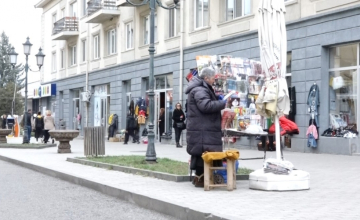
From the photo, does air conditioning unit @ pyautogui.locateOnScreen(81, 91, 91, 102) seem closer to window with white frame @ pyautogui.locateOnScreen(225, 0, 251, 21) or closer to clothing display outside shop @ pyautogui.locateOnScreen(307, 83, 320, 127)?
window with white frame @ pyautogui.locateOnScreen(225, 0, 251, 21)

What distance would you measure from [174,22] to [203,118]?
64.1 ft

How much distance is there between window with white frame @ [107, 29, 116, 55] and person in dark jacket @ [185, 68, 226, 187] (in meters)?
27.0

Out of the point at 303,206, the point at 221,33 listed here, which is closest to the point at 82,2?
the point at 221,33

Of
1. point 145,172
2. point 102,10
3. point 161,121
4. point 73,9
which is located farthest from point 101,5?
point 145,172

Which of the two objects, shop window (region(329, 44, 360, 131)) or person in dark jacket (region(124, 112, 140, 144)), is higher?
shop window (region(329, 44, 360, 131))

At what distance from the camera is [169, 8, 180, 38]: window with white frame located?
27781 millimetres

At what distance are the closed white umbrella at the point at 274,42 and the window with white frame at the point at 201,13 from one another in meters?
15.8

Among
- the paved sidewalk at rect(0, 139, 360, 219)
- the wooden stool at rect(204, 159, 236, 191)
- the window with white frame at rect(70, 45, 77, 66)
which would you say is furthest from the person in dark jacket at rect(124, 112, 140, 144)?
the wooden stool at rect(204, 159, 236, 191)

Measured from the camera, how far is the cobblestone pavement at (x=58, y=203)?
835 cm

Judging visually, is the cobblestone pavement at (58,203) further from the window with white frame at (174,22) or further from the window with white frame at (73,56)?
the window with white frame at (73,56)

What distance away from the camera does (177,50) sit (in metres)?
27.2

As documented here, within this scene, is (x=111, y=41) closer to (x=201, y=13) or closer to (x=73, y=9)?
(x=73, y=9)

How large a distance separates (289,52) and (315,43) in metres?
1.56

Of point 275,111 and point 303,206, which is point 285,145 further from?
point 303,206
